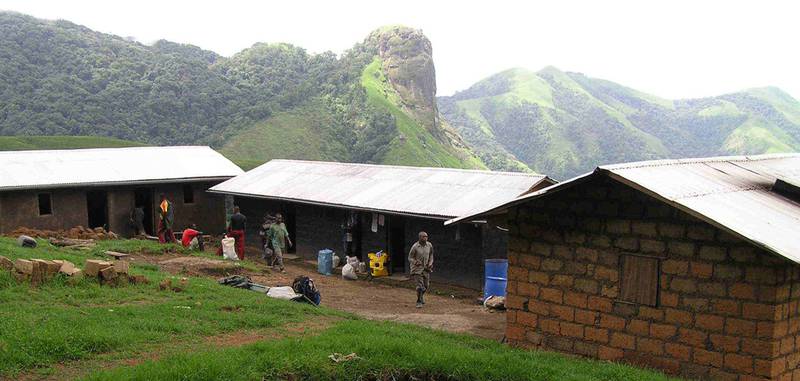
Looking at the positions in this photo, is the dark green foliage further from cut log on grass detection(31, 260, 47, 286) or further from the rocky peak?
cut log on grass detection(31, 260, 47, 286)

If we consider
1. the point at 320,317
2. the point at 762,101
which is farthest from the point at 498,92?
the point at 320,317

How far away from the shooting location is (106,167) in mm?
25812

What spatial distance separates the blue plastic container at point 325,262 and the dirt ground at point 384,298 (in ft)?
0.76

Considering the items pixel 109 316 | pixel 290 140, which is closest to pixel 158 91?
pixel 290 140

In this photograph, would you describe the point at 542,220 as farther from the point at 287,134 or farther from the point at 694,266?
the point at 287,134

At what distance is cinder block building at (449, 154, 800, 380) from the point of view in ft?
29.4

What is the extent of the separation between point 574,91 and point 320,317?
15450 cm

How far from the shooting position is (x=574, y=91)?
6304 inches

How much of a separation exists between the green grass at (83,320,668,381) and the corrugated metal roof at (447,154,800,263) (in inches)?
83.9

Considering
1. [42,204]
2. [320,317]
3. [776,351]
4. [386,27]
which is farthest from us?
[386,27]

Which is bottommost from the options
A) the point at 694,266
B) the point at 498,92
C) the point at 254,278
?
the point at 254,278

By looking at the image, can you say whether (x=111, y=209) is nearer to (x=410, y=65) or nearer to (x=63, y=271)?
(x=63, y=271)

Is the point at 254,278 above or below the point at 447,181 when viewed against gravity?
below

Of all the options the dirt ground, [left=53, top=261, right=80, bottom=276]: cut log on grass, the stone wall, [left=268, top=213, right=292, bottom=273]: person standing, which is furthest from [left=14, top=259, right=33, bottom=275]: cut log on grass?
the stone wall
